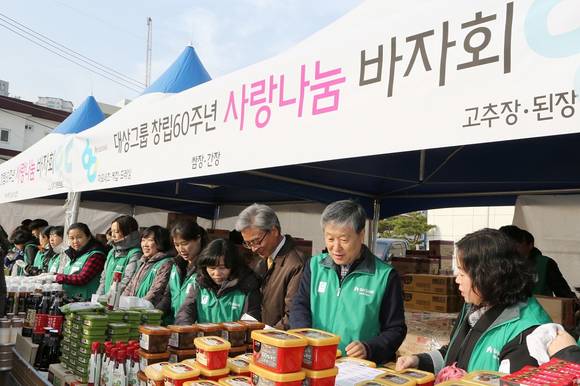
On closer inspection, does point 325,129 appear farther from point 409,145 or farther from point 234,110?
point 234,110

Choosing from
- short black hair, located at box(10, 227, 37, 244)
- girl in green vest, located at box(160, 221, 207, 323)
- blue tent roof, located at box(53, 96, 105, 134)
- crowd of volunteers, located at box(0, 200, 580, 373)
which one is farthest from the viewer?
short black hair, located at box(10, 227, 37, 244)

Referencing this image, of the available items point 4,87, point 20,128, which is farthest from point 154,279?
point 4,87

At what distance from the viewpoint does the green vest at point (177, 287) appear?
9.19 ft

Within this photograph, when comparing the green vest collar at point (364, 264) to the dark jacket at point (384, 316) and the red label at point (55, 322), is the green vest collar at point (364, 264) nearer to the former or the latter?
the dark jacket at point (384, 316)

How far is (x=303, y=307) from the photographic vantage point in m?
2.25

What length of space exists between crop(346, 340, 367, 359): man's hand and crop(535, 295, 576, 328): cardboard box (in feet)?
6.70

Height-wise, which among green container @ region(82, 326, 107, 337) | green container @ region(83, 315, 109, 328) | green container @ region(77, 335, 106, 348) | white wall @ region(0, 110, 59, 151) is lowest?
green container @ region(77, 335, 106, 348)

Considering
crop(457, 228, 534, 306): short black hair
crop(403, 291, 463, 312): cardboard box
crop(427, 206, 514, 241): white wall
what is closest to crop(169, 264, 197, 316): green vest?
crop(457, 228, 534, 306): short black hair

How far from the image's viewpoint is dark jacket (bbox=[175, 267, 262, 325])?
2.52 meters

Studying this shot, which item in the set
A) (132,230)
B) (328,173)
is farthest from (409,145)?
(132,230)

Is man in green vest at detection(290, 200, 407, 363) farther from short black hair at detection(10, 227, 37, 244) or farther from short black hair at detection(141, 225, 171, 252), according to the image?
short black hair at detection(10, 227, 37, 244)

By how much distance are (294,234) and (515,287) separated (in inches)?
179

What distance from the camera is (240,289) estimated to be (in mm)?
2547

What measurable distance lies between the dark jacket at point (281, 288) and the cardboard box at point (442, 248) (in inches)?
143
